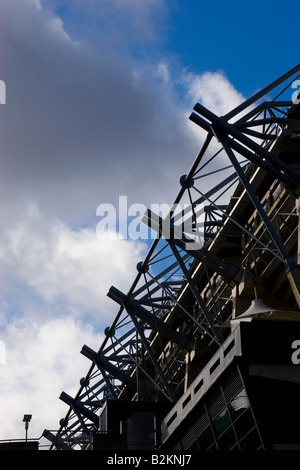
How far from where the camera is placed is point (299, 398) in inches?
1384

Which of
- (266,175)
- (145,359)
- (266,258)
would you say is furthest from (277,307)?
(145,359)

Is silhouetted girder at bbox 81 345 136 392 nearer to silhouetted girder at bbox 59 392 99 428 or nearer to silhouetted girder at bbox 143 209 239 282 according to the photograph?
silhouetted girder at bbox 59 392 99 428

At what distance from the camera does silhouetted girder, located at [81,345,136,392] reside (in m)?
75.4

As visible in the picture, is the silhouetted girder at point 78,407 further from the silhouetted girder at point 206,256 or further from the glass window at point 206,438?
the glass window at point 206,438

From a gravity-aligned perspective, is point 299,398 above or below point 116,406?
below

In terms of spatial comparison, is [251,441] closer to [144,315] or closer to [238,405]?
[238,405]

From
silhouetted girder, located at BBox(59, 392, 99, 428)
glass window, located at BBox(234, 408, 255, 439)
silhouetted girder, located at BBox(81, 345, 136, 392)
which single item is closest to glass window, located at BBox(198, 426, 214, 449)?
glass window, located at BBox(234, 408, 255, 439)

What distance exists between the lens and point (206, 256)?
53531 mm

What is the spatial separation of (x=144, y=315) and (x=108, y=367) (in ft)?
43.7

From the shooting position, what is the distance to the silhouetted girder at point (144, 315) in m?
63.5

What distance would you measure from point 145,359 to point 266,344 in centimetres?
3886

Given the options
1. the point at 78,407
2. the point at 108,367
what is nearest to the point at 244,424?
the point at 108,367
